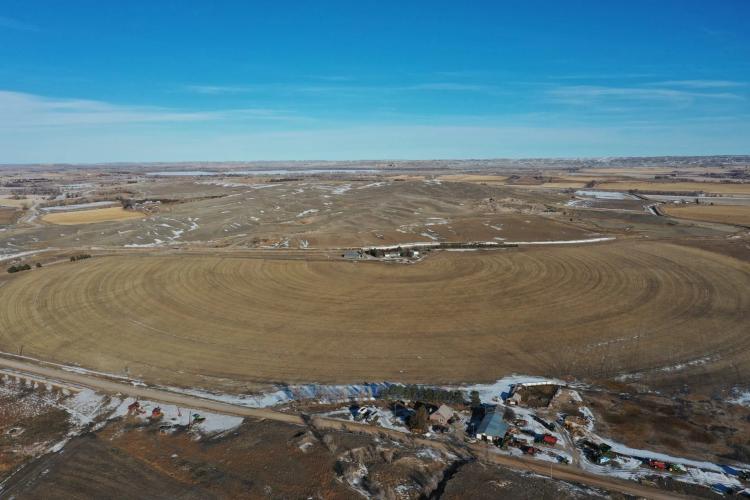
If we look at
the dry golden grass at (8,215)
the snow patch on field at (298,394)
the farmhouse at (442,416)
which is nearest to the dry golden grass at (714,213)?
the farmhouse at (442,416)

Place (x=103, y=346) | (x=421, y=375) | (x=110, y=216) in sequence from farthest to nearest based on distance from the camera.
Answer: (x=110, y=216) → (x=103, y=346) → (x=421, y=375)

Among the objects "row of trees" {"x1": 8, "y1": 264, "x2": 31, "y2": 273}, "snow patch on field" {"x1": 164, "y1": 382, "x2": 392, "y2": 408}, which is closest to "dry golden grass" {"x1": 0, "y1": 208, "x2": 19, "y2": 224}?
"row of trees" {"x1": 8, "y1": 264, "x2": 31, "y2": 273}

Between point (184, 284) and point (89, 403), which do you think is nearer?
point (89, 403)

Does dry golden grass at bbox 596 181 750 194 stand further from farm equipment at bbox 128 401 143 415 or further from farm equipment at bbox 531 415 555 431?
farm equipment at bbox 128 401 143 415

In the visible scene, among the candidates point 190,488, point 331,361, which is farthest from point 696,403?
point 190,488

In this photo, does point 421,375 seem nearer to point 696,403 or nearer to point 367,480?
point 367,480

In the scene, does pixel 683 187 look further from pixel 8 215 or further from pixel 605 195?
pixel 8 215

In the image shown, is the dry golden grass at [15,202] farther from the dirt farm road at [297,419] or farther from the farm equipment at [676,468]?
the farm equipment at [676,468]

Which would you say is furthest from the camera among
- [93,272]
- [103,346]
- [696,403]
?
[93,272]

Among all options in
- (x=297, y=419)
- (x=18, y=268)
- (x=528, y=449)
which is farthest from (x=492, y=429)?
(x=18, y=268)
